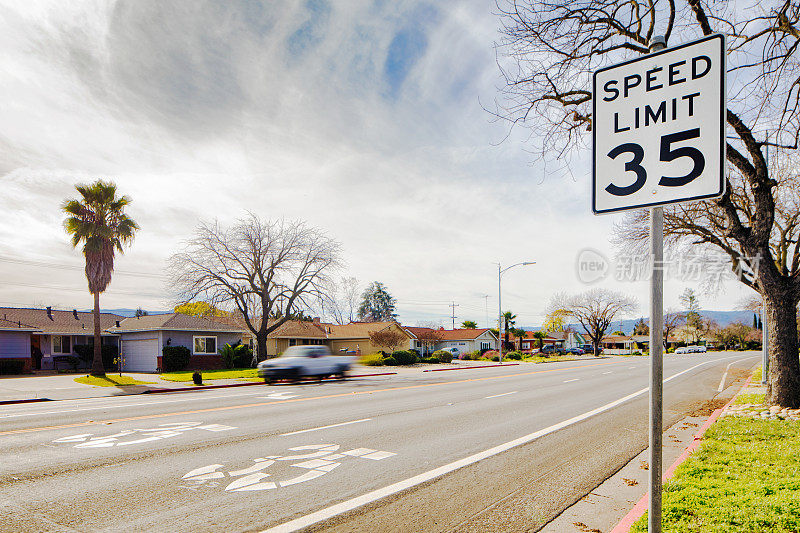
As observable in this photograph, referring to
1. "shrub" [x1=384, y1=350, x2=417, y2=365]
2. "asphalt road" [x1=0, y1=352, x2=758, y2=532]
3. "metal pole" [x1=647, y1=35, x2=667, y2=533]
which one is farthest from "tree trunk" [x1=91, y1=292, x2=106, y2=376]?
"metal pole" [x1=647, y1=35, x2=667, y2=533]

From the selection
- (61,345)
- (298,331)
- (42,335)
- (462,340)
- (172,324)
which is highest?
(172,324)

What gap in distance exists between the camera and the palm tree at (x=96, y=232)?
26.5 m

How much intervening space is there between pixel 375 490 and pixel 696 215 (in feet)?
59.3

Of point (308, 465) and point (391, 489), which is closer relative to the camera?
point (391, 489)

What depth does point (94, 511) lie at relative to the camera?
5281 millimetres

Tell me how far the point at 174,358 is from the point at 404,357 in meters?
18.2

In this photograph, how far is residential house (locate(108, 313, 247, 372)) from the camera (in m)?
35.7

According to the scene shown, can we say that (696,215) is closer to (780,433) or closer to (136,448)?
(780,433)

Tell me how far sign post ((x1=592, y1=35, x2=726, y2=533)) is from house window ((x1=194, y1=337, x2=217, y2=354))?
3898cm

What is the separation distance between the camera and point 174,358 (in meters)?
34.6

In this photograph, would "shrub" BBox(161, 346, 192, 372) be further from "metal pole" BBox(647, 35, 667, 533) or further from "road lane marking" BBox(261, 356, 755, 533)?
"metal pole" BBox(647, 35, 667, 533)

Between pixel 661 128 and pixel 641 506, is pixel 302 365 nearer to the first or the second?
pixel 641 506

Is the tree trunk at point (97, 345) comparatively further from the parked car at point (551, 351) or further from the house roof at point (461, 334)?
the parked car at point (551, 351)

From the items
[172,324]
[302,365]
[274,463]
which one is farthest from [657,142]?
[172,324]
